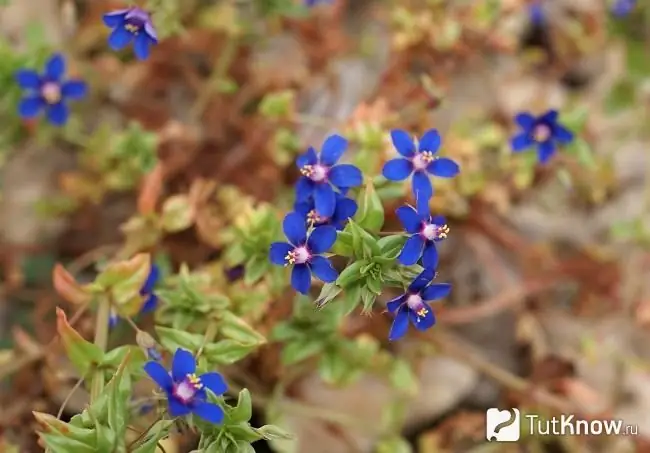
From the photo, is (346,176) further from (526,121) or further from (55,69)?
(55,69)

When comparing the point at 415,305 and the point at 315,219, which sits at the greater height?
the point at 315,219

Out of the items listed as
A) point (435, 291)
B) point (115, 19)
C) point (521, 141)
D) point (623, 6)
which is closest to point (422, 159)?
point (435, 291)

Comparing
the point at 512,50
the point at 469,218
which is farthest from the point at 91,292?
the point at 512,50

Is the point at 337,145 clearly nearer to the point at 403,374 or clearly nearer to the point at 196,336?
the point at 196,336

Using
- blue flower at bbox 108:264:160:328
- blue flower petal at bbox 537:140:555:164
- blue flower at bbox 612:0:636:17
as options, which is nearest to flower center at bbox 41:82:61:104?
blue flower at bbox 108:264:160:328

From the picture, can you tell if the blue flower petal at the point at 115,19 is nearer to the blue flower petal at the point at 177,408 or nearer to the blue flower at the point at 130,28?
the blue flower at the point at 130,28
